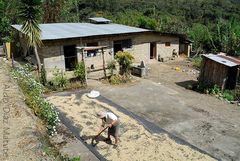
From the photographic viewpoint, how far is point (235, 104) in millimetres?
14070

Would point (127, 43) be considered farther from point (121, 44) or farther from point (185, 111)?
point (185, 111)

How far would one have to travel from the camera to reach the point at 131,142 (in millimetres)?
9258

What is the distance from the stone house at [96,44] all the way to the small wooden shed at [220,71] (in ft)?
22.2

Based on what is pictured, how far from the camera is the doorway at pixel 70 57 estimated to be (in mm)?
18656

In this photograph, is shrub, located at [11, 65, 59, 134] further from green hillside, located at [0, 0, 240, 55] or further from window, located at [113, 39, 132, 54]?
window, located at [113, 39, 132, 54]

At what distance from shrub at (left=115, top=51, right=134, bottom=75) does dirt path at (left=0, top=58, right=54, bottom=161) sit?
747 cm

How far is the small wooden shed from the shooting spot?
15348mm

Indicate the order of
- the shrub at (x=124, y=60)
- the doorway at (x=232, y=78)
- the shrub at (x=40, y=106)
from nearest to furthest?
the shrub at (x=40, y=106) < the doorway at (x=232, y=78) < the shrub at (x=124, y=60)

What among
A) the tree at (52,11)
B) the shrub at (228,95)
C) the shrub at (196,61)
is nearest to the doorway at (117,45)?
the shrub at (196,61)

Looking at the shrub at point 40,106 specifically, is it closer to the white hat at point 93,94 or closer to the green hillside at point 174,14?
the white hat at point 93,94

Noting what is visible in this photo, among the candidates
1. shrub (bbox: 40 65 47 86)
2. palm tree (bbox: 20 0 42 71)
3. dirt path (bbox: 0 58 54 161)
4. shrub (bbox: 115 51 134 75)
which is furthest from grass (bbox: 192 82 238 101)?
dirt path (bbox: 0 58 54 161)

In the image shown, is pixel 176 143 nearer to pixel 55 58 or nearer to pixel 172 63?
pixel 55 58

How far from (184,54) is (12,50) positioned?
50.5 feet

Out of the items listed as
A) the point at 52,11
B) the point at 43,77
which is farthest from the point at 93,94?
the point at 52,11
